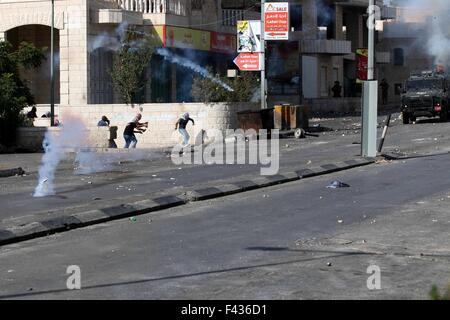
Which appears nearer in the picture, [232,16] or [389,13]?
[232,16]

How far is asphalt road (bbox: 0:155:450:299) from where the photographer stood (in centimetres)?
826

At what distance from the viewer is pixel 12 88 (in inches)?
1339

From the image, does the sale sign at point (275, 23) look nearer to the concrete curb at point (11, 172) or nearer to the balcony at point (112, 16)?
the balcony at point (112, 16)

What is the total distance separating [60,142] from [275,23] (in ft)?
40.4

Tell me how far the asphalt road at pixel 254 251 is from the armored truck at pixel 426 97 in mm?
24810

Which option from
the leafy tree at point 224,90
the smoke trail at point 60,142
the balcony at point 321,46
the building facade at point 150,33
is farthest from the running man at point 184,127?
the balcony at point 321,46

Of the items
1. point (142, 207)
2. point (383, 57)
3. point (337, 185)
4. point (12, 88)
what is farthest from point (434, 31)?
point (142, 207)

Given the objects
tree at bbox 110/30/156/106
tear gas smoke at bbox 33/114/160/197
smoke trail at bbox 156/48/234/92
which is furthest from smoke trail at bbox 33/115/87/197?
smoke trail at bbox 156/48/234/92

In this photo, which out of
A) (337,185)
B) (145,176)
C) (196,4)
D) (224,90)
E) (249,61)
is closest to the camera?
(337,185)

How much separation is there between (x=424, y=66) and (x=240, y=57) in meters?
28.4

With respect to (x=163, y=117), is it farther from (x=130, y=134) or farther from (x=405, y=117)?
(x=405, y=117)

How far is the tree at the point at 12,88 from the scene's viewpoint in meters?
32.8
